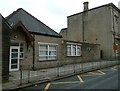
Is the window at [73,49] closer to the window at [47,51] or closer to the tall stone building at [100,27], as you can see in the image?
the window at [47,51]

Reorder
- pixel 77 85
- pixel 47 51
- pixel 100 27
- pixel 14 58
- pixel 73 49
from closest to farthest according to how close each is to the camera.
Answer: pixel 77 85 < pixel 14 58 < pixel 47 51 < pixel 73 49 < pixel 100 27

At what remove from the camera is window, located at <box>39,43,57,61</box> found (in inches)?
841

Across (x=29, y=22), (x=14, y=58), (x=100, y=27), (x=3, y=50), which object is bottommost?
(x=14, y=58)

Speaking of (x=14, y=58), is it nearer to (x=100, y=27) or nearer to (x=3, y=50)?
(x=3, y=50)

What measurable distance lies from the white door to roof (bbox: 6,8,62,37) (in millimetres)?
2503

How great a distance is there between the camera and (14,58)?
1892cm

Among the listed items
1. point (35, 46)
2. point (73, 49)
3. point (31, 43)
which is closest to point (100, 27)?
point (73, 49)

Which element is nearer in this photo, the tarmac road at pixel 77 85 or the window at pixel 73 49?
the tarmac road at pixel 77 85

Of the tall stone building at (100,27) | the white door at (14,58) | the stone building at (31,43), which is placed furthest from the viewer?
the tall stone building at (100,27)

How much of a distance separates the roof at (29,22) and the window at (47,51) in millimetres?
1296

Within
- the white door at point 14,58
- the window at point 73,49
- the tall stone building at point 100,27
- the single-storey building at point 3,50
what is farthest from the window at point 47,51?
the tall stone building at point 100,27

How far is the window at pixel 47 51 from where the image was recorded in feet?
70.1

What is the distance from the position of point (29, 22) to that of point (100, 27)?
58.2ft

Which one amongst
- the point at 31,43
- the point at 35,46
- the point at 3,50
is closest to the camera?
the point at 3,50
